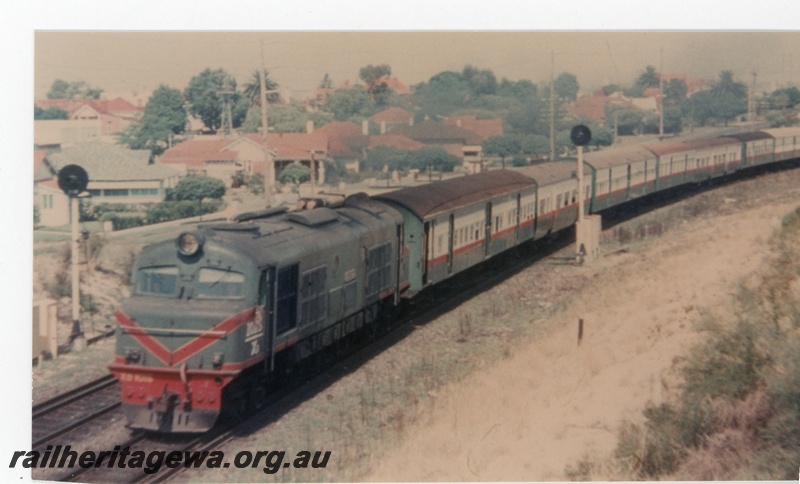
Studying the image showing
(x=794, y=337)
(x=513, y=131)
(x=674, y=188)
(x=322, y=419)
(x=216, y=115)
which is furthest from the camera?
(x=513, y=131)

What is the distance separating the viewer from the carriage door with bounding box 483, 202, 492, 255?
26.7 metres

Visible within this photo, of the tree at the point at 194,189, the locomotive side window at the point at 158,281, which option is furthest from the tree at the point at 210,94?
the locomotive side window at the point at 158,281

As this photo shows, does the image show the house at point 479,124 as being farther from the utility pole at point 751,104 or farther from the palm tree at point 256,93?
the utility pole at point 751,104

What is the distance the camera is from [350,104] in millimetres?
44344

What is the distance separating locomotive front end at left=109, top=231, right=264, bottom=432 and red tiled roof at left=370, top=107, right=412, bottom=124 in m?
30.4

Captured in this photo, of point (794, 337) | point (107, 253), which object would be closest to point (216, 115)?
point (107, 253)

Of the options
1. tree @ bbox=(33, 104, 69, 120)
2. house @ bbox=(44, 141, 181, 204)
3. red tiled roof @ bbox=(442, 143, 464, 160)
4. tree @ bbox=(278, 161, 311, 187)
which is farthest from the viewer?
red tiled roof @ bbox=(442, 143, 464, 160)

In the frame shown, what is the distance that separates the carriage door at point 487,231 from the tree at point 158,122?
659 inches

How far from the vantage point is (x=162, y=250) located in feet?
46.2

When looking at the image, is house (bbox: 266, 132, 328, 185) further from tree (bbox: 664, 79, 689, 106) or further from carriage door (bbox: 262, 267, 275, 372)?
carriage door (bbox: 262, 267, 275, 372)

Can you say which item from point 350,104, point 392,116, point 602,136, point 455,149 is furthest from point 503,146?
point 350,104

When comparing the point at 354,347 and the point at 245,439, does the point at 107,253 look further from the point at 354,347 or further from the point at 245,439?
the point at 245,439

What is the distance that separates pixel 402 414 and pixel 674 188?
33.4m

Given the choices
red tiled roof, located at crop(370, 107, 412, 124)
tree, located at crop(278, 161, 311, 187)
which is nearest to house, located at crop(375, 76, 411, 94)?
red tiled roof, located at crop(370, 107, 412, 124)
